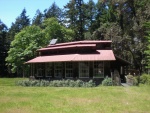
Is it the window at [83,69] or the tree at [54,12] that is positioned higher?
the tree at [54,12]

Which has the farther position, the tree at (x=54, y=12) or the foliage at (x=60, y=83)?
the tree at (x=54, y=12)

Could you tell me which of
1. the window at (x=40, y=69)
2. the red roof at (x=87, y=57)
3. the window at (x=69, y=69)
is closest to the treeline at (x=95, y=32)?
the red roof at (x=87, y=57)

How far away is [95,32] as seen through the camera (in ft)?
172

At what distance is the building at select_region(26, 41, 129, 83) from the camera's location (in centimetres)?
2853

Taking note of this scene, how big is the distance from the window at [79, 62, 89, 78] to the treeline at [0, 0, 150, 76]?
27.1 ft

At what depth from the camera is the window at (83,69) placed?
1147 inches

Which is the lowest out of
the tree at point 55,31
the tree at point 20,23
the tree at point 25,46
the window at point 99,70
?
the window at point 99,70

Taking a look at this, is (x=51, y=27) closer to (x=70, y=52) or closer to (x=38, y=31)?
(x=38, y=31)

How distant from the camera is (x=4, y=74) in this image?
62156 mm

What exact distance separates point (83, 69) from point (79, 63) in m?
0.84

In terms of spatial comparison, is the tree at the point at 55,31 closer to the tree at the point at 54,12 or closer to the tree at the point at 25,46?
the tree at the point at 25,46

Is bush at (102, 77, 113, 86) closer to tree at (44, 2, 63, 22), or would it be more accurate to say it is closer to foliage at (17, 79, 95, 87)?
foliage at (17, 79, 95, 87)

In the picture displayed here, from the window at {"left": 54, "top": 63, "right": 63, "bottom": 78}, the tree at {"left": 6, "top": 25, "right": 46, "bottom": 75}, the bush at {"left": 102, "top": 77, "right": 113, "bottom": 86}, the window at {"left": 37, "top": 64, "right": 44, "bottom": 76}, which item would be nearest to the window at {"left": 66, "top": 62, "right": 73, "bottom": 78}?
the window at {"left": 54, "top": 63, "right": 63, "bottom": 78}

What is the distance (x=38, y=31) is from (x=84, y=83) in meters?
26.9
